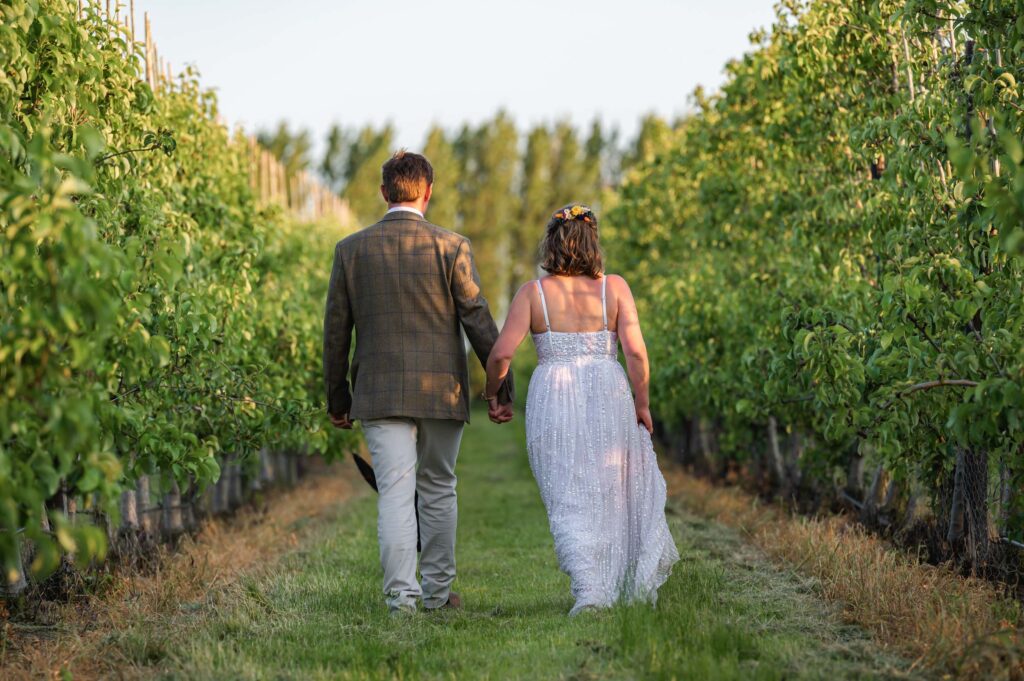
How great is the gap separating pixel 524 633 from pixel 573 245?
2.02 meters

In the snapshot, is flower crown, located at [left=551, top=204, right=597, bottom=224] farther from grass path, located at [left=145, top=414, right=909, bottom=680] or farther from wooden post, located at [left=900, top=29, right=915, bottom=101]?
wooden post, located at [left=900, top=29, right=915, bottom=101]

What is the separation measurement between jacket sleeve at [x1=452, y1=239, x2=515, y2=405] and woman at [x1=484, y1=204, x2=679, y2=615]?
158mm

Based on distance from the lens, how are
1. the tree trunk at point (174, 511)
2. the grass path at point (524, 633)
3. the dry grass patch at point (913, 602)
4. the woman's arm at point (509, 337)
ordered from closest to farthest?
the dry grass patch at point (913, 602) < the grass path at point (524, 633) < the woman's arm at point (509, 337) < the tree trunk at point (174, 511)

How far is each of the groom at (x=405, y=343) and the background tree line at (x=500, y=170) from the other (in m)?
44.0

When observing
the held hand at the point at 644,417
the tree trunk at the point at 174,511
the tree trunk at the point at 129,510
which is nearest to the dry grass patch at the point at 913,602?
the held hand at the point at 644,417

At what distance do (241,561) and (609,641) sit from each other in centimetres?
443

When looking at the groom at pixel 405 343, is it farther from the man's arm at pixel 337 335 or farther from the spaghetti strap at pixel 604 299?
the spaghetti strap at pixel 604 299

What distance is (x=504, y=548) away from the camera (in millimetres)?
9656

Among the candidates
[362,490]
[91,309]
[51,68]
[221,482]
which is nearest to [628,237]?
[362,490]

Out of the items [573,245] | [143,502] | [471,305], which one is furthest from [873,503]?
[143,502]

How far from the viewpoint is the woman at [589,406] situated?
232 inches

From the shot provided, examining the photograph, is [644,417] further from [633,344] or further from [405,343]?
[405,343]

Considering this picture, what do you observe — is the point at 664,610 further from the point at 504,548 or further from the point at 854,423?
the point at 504,548

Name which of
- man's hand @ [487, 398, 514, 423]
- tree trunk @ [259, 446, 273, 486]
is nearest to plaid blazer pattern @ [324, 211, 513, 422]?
man's hand @ [487, 398, 514, 423]
